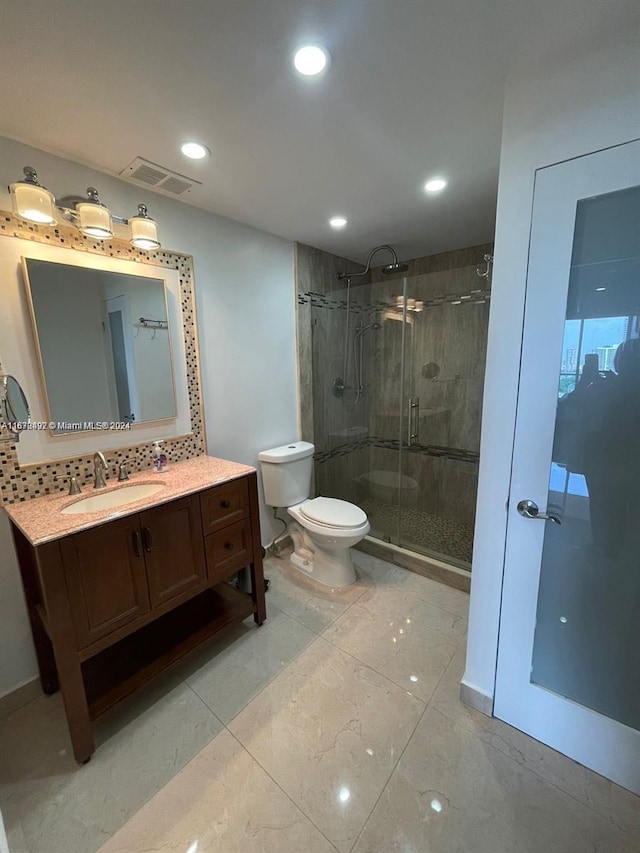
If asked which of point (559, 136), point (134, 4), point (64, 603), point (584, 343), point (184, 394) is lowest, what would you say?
point (64, 603)

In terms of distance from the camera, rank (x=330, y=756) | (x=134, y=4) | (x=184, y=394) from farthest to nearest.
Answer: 1. (x=184, y=394)
2. (x=330, y=756)
3. (x=134, y=4)

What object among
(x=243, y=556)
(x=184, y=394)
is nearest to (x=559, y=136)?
(x=184, y=394)

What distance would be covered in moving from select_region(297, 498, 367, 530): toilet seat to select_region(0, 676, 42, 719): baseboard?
1503 mm

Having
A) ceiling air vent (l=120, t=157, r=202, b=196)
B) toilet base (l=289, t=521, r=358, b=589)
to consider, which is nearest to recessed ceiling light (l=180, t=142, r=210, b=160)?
ceiling air vent (l=120, t=157, r=202, b=196)

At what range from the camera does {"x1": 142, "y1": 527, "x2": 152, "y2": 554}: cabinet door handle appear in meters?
1.39

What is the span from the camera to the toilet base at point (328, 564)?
7.51ft

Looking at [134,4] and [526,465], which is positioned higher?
[134,4]

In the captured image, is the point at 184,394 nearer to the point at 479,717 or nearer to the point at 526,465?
the point at 526,465

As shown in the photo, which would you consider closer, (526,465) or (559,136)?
(559,136)

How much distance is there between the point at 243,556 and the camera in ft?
6.02

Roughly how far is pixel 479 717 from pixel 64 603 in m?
1.68

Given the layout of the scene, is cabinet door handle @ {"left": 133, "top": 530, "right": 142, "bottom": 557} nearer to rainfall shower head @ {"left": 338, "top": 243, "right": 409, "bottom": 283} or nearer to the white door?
the white door

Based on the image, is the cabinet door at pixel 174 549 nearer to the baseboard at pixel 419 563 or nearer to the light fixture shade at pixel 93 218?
the light fixture shade at pixel 93 218

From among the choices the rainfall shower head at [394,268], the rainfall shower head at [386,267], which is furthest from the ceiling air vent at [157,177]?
the rainfall shower head at [394,268]
